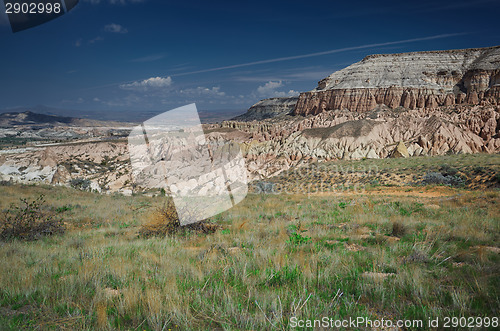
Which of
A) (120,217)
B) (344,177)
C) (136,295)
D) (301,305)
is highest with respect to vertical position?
(136,295)

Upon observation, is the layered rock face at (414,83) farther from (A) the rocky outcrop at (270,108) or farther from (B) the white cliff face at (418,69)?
(A) the rocky outcrop at (270,108)

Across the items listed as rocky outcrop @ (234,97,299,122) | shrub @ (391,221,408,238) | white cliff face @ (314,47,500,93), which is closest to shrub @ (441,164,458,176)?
shrub @ (391,221,408,238)

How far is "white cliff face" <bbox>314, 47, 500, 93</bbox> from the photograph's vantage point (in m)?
80.8

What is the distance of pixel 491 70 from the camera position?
73000 mm

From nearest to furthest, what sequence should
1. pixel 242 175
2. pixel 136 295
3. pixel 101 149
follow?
pixel 136 295 → pixel 242 175 → pixel 101 149

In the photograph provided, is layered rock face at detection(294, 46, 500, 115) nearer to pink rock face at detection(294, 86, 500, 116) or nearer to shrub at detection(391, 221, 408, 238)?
pink rock face at detection(294, 86, 500, 116)

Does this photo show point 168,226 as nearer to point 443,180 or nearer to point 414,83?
point 443,180

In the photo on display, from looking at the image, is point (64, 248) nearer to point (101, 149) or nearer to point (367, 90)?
point (101, 149)

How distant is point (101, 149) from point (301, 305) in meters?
75.9

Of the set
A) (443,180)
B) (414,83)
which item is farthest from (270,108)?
(443,180)

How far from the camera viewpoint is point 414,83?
280 ft

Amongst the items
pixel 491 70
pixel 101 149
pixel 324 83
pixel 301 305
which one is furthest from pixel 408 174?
pixel 324 83

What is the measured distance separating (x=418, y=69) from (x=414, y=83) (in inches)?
401

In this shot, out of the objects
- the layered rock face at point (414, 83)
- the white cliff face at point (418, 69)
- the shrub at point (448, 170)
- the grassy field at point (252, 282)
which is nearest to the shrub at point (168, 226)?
the grassy field at point (252, 282)
